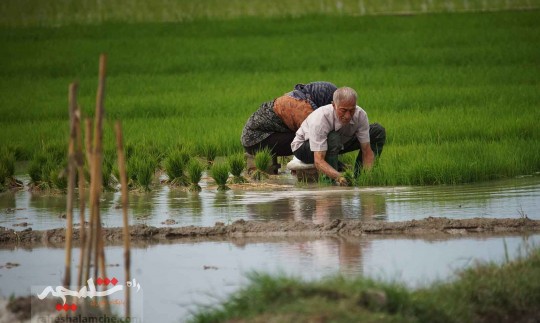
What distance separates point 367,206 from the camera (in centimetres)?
831

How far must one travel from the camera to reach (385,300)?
4777 mm

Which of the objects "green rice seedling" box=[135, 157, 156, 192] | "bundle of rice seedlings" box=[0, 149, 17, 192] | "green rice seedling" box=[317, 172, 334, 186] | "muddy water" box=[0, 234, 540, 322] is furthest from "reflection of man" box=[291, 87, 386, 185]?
"bundle of rice seedlings" box=[0, 149, 17, 192]

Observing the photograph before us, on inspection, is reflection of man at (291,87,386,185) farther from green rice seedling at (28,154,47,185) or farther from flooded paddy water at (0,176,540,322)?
green rice seedling at (28,154,47,185)

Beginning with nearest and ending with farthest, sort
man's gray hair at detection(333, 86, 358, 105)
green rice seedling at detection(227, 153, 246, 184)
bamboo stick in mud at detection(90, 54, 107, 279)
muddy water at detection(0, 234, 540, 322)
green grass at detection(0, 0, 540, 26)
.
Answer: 1. bamboo stick in mud at detection(90, 54, 107, 279)
2. muddy water at detection(0, 234, 540, 322)
3. man's gray hair at detection(333, 86, 358, 105)
4. green rice seedling at detection(227, 153, 246, 184)
5. green grass at detection(0, 0, 540, 26)

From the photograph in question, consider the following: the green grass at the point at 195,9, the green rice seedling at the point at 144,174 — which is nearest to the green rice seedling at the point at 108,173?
the green rice seedling at the point at 144,174

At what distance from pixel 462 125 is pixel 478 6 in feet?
54.6

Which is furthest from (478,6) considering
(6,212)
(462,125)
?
(6,212)

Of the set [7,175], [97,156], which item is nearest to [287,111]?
[7,175]

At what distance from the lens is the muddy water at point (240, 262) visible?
5.77 meters

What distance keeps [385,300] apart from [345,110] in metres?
4.60

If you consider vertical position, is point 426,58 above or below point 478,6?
below

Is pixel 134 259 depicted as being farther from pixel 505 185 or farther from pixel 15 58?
pixel 15 58

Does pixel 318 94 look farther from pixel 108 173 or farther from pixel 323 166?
pixel 108 173

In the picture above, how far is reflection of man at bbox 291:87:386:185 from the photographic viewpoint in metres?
9.29
